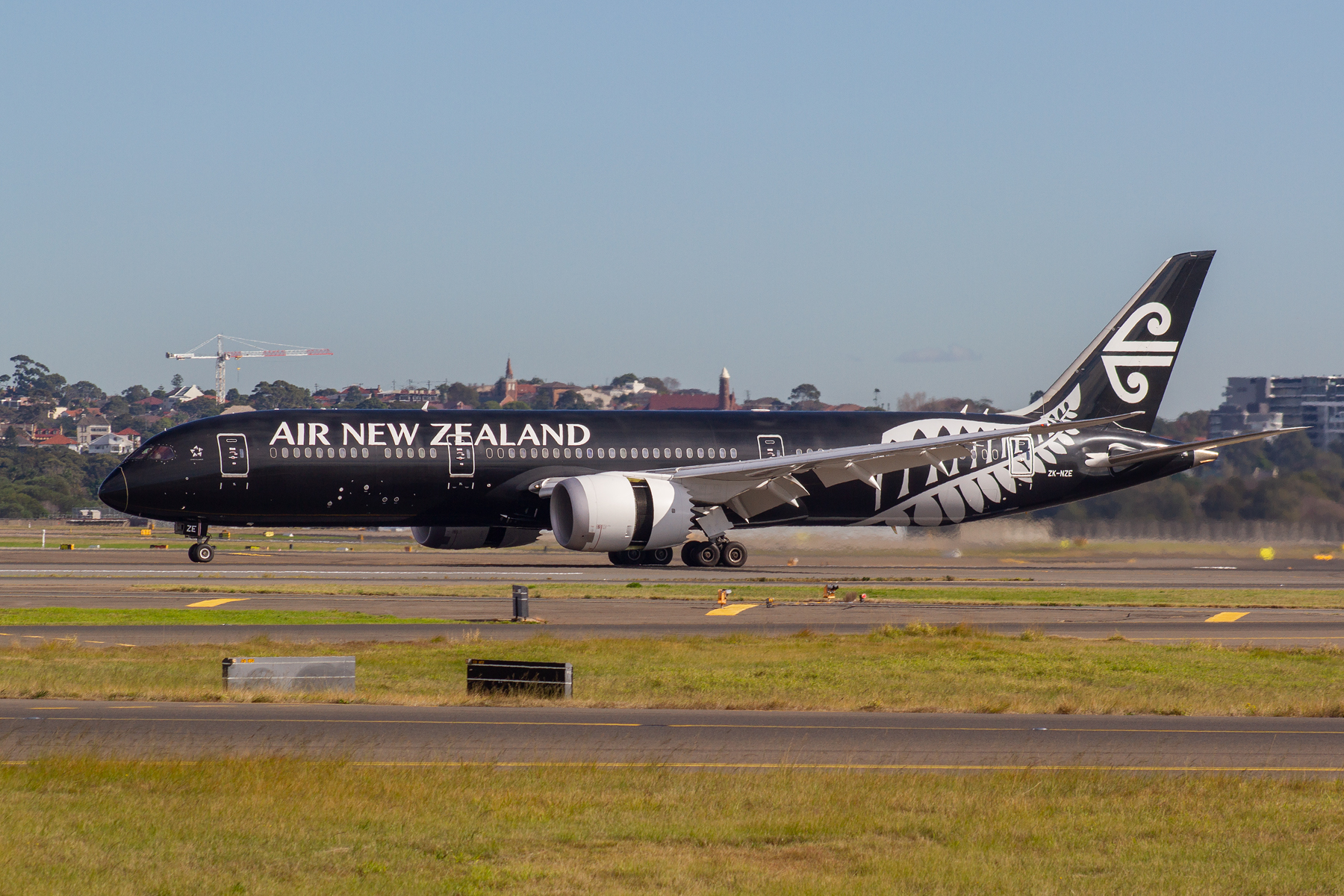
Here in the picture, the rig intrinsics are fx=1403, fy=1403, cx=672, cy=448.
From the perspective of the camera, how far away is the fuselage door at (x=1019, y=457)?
47375mm

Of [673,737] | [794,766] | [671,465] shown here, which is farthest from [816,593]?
[794,766]

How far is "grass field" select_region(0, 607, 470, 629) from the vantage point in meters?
27.9

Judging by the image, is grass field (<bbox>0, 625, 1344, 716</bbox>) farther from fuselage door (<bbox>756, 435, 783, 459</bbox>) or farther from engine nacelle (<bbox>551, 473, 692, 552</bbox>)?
fuselage door (<bbox>756, 435, 783, 459</bbox>)

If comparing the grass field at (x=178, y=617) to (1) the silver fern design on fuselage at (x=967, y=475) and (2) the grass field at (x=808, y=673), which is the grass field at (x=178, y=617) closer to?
(2) the grass field at (x=808, y=673)

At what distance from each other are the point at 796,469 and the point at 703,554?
487 cm

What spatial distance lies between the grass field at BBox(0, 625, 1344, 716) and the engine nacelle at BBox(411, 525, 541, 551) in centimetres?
1998

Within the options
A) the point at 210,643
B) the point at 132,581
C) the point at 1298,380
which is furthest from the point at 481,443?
the point at 1298,380

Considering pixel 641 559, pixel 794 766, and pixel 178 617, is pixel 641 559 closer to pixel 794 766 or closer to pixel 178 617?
pixel 178 617

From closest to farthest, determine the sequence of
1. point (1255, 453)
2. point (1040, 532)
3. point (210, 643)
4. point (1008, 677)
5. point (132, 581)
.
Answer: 1. point (1008, 677)
2. point (210, 643)
3. point (132, 581)
4. point (1040, 532)
5. point (1255, 453)

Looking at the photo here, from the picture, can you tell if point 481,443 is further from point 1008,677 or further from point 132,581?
point 1008,677

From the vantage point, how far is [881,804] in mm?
11891

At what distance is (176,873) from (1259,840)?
8.00m

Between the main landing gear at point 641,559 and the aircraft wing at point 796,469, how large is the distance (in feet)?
9.93

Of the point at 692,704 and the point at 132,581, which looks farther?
the point at 132,581
